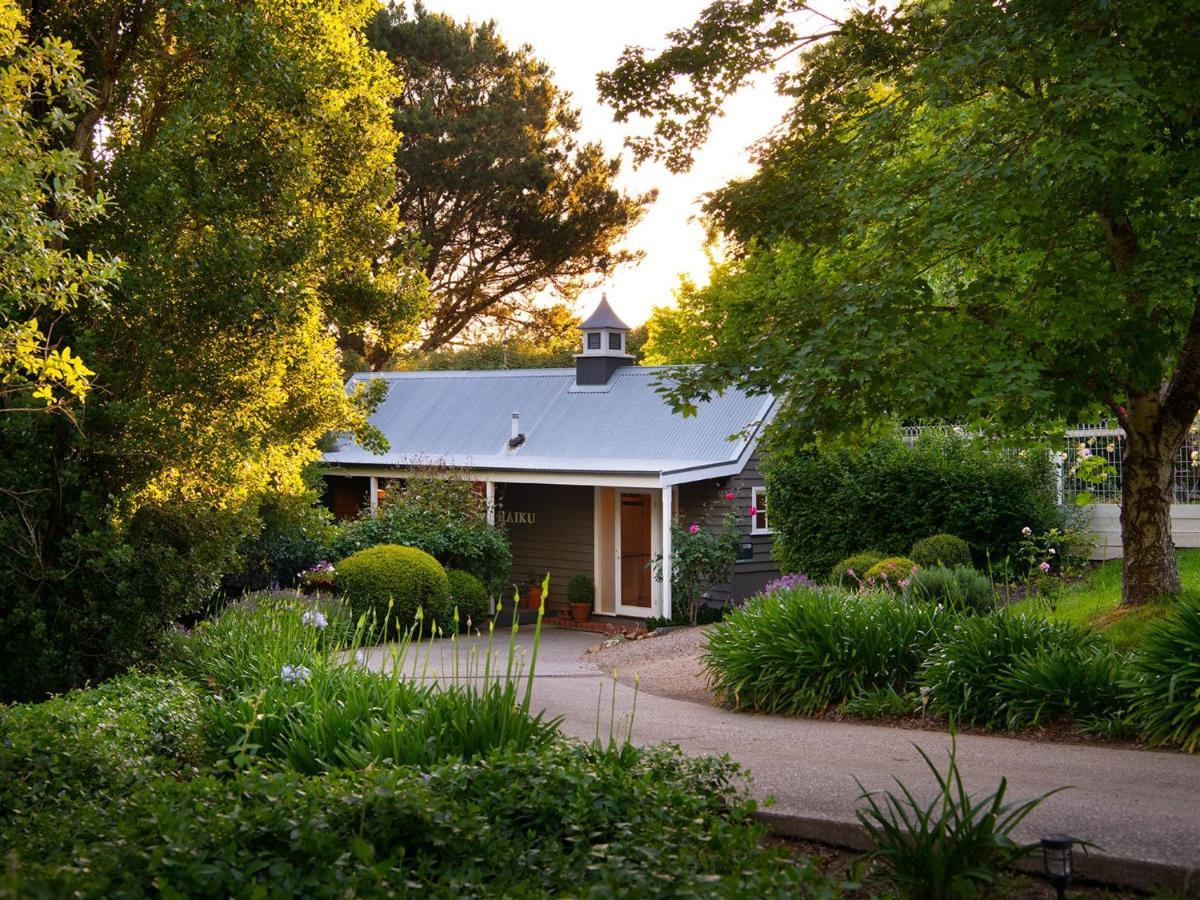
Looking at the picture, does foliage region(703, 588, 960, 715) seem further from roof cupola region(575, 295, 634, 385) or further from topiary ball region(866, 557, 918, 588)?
roof cupola region(575, 295, 634, 385)

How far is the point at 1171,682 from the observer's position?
24.3 feet

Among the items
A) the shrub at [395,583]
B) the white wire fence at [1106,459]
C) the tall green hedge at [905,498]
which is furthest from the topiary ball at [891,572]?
the shrub at [395,583]

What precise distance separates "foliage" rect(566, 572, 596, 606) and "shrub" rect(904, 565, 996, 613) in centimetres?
858

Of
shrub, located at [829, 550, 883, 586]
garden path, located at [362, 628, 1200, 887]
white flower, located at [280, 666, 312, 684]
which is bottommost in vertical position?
garden path, located at [362, 628, 1200, 887]

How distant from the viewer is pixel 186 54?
9.89m

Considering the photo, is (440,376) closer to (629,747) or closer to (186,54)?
(186,54)

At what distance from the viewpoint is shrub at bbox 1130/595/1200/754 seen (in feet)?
24.0

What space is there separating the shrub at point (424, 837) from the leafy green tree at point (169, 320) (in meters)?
4.33

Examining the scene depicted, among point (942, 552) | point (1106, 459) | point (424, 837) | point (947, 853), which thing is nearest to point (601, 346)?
point (942, 552)

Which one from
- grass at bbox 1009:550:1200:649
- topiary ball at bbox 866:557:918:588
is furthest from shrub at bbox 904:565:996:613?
topiary ball at bbox 866:557:918:588

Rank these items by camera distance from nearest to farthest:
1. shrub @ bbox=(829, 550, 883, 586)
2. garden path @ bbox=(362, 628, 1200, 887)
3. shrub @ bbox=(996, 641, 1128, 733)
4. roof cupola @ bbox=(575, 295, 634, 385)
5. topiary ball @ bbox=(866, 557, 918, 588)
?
garden path @ bbox=(362, 628, 1200, 887)
shrub @ bbox=(996, 641, 1128, 733)
topiary ball @ bbox=(866, 557, 918, 588)
shrub @ bbox=(829, 550, 883, 586)
roof cupola @ bbox=(575, 295, 634, 385)

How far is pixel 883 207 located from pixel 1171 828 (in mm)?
4605

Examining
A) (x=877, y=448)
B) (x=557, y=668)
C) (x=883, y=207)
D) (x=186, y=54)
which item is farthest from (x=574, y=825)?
(x=877, y=448)

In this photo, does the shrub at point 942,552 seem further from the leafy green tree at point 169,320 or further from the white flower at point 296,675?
the white flower at point 296,675
